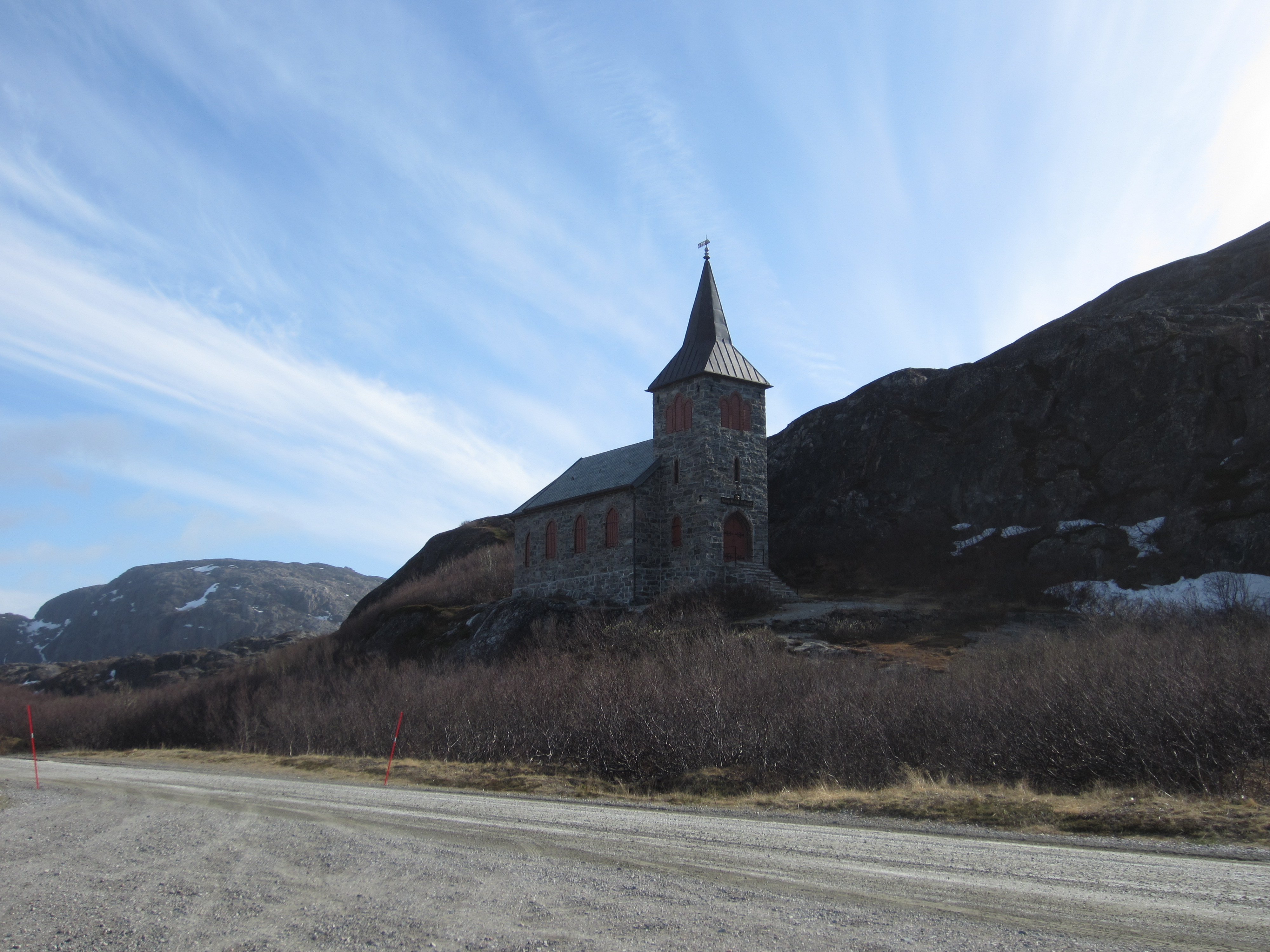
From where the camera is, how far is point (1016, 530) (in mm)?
48938

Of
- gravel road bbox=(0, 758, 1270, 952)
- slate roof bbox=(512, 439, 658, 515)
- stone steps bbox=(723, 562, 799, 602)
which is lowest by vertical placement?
gravel road bbox=(0, 758, 1270, 952)

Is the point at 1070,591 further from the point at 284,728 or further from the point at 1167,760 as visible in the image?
the point at 284,728

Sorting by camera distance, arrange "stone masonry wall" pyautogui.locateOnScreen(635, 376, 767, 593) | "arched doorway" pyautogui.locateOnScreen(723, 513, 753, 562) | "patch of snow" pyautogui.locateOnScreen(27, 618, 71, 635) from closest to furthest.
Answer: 1. "stone masonry wall" pyautogui.locateOnScreen(635, 376, 767, 593)
2. "arched doorway" pyautogui.locateOnScreen(723, 513, 753, 562)
3. "patch of snow" pyautogui.locateOnScreen(27, 618, 71, 635)

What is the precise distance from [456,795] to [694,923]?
11.7m

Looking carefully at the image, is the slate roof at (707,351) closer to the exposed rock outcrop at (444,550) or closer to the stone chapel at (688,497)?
the stone chapel at (688,497)

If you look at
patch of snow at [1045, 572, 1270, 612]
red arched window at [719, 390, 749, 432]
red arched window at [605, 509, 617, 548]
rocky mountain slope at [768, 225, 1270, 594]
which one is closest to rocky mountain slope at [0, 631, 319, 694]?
red arched window at [605, 509, 617, 548]

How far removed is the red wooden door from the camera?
44531 millimetres

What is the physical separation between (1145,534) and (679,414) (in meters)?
22.1

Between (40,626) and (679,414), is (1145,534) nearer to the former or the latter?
(679,414)

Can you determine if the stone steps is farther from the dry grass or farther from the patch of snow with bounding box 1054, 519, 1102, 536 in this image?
the dry grass

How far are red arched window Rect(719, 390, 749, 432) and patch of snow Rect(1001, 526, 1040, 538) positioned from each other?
15.0 m

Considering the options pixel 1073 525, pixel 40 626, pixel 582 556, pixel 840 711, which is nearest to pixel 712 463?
pixel 582 556

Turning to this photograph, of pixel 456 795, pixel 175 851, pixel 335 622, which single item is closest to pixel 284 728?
pixel 456 795

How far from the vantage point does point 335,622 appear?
16225 centimetres
